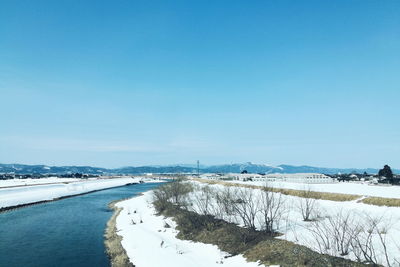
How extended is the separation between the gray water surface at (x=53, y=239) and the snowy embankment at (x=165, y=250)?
2.81m

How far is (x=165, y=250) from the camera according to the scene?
2823 centimetres

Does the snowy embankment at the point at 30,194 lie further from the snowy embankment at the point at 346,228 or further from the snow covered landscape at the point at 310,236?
the snowy embankment at the point at 346,228

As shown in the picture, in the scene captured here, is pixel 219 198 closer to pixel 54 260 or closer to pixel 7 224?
pixel 54 260

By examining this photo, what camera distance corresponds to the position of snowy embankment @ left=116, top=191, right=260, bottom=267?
78.4ft

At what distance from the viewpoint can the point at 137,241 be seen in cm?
3322

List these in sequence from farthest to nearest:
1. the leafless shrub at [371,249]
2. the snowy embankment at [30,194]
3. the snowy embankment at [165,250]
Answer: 1. the snowy embankment at [30,194]
2. the snowy embankment at [165,250]
3. the leafless shrub at [371,249]

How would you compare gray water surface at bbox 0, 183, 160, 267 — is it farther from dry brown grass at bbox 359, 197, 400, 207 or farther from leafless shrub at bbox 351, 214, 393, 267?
dry brown grass at bbox 359, 197, 400, 207

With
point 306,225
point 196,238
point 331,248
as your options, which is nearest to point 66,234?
point 196,238

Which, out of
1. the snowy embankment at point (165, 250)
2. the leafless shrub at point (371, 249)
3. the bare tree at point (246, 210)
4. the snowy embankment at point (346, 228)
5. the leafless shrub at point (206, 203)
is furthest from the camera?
the leafless shrub at point (206, 203)

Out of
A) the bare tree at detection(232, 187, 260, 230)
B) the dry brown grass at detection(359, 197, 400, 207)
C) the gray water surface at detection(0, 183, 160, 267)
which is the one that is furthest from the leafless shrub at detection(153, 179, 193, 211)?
the dry brown grass at detection(359, 197, 400, 207)

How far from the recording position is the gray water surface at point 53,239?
1131 inches

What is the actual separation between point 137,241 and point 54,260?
7.83m

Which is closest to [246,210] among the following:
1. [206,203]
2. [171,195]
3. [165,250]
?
[206,203]

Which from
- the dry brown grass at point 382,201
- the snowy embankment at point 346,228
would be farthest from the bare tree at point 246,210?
the dry brown grass at point 382,201
